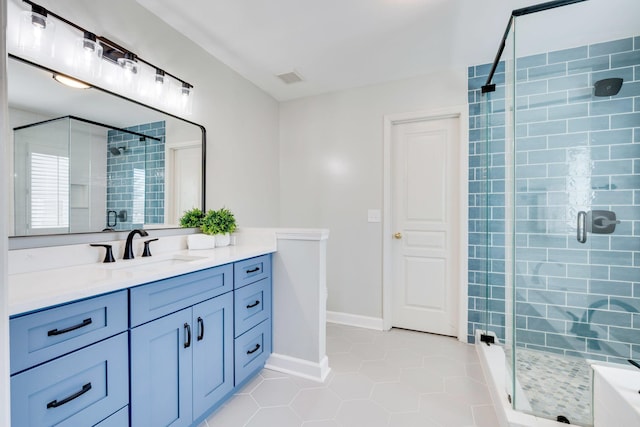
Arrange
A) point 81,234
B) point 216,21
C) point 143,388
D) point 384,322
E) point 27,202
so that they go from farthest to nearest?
point 384,322, point 216,21, point 81,234, point 27,202, point 143,388

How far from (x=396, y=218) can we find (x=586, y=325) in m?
1.58

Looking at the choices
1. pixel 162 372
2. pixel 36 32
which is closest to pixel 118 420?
pixel 162 372

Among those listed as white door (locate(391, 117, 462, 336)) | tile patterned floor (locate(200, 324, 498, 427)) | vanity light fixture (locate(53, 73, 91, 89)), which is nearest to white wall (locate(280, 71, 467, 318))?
white door (locate(391, 117, 462, 336))

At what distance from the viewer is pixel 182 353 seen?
1.40 meters

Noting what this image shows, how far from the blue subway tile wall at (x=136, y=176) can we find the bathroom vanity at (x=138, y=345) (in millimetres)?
330

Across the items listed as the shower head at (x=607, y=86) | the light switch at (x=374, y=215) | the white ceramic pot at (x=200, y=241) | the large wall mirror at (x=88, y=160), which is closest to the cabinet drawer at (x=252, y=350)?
the white ceramic pot at (x=200, y=241)

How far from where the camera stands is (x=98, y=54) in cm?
160

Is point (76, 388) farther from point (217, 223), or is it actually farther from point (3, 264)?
point (217, 223)

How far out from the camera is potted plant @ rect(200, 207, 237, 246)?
83.0 inches

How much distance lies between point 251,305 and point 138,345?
771 millimetres

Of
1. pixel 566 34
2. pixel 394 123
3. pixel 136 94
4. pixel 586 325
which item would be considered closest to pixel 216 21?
pixel 136 94

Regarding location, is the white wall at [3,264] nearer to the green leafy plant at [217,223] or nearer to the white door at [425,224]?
the green leafy plant at [217,223]

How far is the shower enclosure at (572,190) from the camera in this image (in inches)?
70.0

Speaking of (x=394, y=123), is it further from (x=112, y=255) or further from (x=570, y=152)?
(x=112, y=255)
